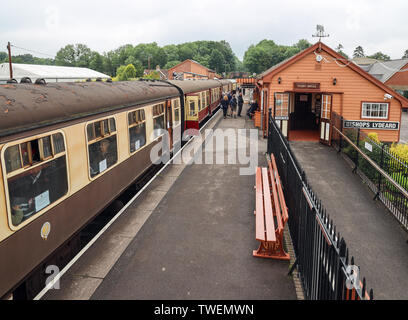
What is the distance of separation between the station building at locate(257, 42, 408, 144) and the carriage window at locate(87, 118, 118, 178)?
1038cm

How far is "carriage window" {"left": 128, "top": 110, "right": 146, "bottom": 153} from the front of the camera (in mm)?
8578

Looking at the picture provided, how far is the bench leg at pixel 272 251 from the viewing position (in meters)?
5.91

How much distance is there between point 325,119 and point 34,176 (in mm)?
13265

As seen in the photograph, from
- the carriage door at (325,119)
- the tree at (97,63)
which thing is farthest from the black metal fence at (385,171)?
the tree at (97,63)

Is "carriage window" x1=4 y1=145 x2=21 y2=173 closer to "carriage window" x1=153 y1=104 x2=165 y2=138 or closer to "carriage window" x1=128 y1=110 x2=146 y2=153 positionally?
"carriage window" x1=128 y1=110 x2=146 y2=153

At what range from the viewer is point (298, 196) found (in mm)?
5691

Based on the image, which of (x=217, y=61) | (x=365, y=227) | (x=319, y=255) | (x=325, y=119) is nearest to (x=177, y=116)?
(x=325, y=119)

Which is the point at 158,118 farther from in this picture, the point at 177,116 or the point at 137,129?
the point at 177,116

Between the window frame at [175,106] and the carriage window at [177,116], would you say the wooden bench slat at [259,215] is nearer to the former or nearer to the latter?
the window frame at [175,106]

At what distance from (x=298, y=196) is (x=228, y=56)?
176927mm

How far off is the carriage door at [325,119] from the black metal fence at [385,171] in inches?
70.3

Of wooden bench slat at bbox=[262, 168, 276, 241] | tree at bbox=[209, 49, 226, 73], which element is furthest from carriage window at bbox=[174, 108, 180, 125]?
tree at bbox=[209, 49, 226, 73]

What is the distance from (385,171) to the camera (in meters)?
10.1
